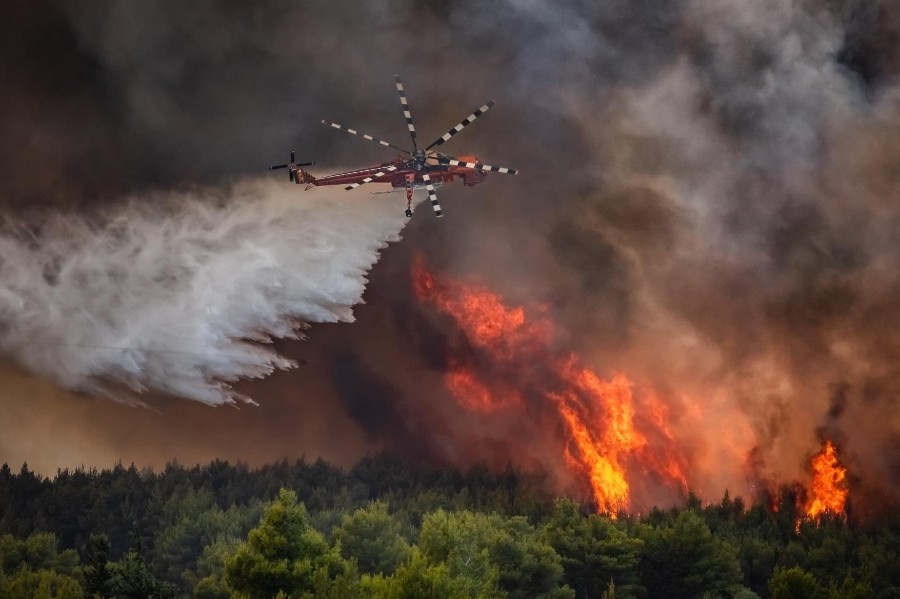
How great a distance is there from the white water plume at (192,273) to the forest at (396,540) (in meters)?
11.6

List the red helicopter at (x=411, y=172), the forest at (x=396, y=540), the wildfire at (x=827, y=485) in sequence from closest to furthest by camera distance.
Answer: the forest at (x=396, y=540) → the red helicopter at (x=411, y=172) → the wildfire at (x=827, y=485)

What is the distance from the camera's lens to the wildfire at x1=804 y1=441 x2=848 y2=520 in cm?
7338

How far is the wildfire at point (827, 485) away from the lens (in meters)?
73.4

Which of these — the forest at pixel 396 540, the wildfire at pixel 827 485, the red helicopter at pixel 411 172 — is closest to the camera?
the forest at pixel 396 540

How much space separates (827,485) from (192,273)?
4516cm

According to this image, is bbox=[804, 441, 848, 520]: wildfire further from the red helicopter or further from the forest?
the red helicopter

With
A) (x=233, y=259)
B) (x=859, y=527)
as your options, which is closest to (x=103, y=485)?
(x=233, y=259)

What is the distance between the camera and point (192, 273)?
6619 centimetres

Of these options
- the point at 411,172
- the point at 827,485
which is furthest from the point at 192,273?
the point at 827,485

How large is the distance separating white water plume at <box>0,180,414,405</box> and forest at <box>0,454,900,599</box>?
1156cm

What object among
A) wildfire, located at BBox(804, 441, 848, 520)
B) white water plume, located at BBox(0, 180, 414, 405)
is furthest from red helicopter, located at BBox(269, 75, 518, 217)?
wildfire, located at BBox(804, 441, 848, 520)

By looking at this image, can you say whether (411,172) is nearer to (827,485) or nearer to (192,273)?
(192,273)

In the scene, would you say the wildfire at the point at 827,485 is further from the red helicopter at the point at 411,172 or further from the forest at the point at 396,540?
the red helicopter at the point at 411,172

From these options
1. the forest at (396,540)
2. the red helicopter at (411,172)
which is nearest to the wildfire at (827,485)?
the forest at (396,540)
